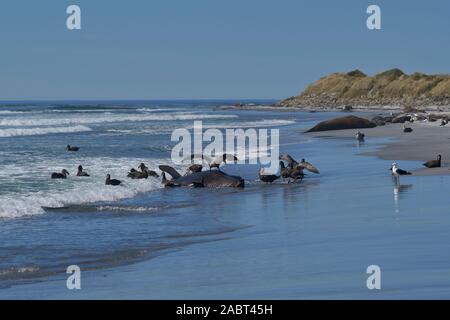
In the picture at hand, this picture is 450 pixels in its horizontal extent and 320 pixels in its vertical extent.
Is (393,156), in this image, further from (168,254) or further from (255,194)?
(168,254)

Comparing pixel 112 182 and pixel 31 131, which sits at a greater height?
pixel 112 182

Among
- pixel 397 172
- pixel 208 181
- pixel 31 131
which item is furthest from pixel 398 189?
pixel 31 131

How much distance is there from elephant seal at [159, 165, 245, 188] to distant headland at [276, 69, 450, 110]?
66241 millimetres

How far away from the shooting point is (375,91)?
111 m

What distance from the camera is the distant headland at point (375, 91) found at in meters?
94.6

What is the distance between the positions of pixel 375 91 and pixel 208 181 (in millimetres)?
94454

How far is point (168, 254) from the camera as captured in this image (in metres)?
10.4

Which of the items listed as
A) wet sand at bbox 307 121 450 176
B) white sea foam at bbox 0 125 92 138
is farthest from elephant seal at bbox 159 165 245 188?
white sea foam at bbox 0 125 92 138

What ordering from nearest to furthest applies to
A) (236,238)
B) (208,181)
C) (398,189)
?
(236,238) < (398,189) < (208,181)

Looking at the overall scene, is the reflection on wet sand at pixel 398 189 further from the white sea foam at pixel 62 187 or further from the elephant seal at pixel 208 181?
the white sea foam at pixel 62 187

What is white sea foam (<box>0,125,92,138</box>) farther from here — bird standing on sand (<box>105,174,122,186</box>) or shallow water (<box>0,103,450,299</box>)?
shallow water (<box>0,103,450,299</box>)

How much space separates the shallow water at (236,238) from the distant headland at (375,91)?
68705mm

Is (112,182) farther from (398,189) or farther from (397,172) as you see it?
(398,189)
